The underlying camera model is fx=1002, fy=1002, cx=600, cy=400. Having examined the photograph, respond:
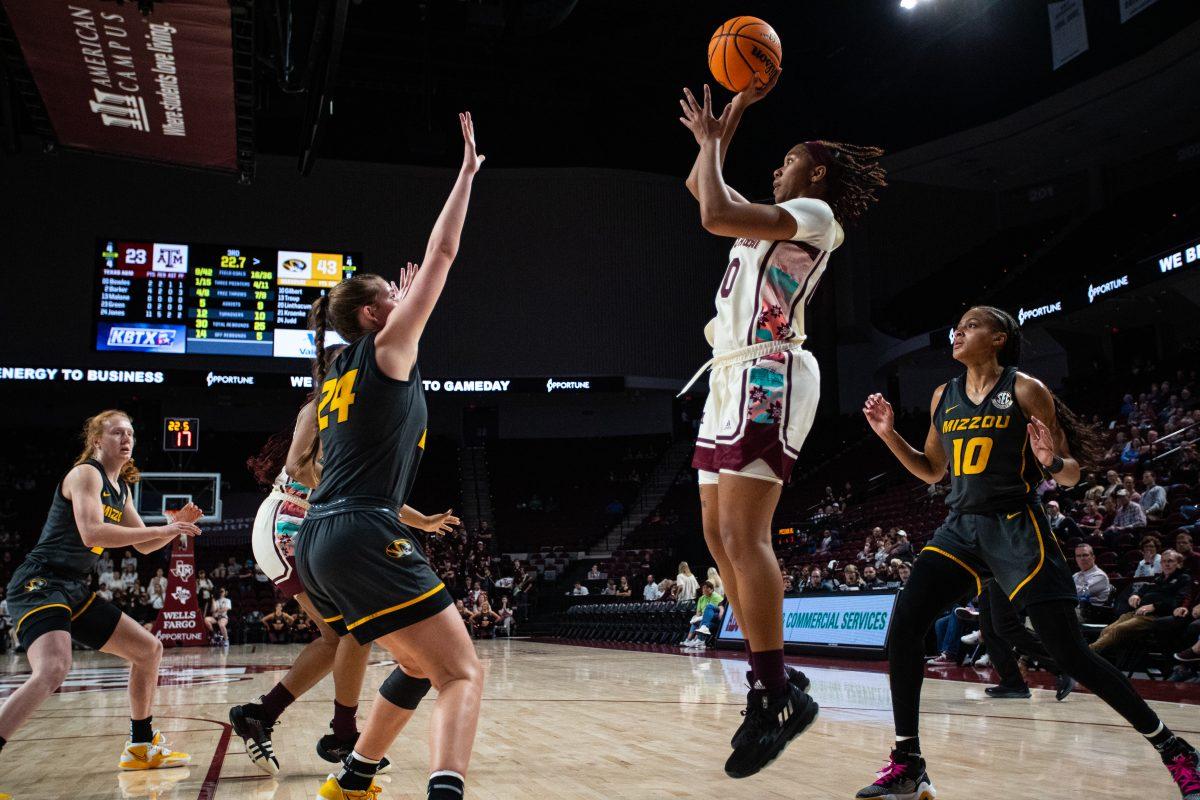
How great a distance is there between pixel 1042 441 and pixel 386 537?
232 centimetres

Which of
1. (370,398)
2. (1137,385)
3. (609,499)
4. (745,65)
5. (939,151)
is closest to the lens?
(370,398)

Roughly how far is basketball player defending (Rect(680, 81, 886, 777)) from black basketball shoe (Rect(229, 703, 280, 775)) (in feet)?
6.98

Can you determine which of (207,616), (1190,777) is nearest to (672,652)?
(207,616)

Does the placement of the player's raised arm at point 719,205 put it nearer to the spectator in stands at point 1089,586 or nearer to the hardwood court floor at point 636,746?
the hardwood court floor at point 636,746

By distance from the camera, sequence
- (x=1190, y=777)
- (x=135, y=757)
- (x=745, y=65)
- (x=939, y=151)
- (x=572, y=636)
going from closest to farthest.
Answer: (x=1190, y=777) → (x=745, y=65) → (x=135, y=757) → (x=572, y=636) → (x=939, y=151)

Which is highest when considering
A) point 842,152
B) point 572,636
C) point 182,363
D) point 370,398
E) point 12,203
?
point 12,203

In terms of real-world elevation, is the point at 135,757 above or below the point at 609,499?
below

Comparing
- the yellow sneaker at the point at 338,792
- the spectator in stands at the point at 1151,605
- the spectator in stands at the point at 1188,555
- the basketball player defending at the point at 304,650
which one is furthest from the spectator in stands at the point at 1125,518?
the yellow sneaker at the point at 338,792

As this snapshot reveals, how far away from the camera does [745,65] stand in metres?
3.45

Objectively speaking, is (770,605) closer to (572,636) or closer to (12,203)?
(572,636)

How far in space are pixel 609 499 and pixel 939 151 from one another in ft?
39.8

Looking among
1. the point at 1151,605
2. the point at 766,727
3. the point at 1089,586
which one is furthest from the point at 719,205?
the point at 1089,586

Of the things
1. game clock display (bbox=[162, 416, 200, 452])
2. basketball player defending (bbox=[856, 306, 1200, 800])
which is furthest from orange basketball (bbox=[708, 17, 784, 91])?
game clock display (bbox=[162, 416, 200, 452])

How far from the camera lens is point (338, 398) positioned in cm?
292
